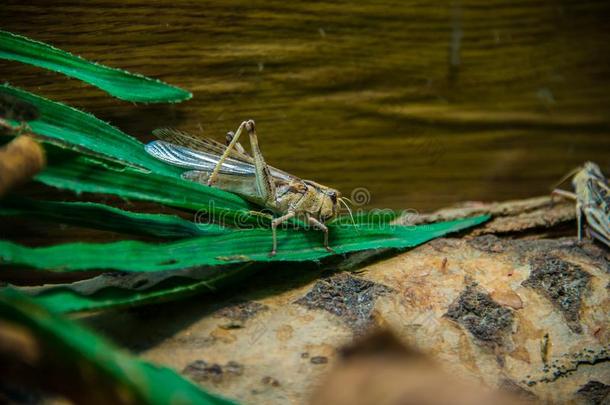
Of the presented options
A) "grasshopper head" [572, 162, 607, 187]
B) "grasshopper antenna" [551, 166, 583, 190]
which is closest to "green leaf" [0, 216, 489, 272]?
"grasshopper head" [572, 162, 607, 187]

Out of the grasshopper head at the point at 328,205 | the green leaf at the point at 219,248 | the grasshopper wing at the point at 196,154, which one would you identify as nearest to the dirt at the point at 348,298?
the green leaf at the point at 219,248

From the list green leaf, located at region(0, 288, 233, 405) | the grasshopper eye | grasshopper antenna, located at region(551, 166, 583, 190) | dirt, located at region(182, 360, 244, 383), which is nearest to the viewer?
green leaf, located at region(0, 288, 233, 405)

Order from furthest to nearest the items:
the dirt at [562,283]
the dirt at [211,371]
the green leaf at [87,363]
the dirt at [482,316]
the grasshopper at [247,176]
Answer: the grasshopper at [247,176]
the dirt at [562,283]
the dirt at [482,316]
the dirt at [211,371]
the green leaf at [87,363]

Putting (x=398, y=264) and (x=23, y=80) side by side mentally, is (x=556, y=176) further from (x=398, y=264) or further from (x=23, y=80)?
(x=23, y=80)

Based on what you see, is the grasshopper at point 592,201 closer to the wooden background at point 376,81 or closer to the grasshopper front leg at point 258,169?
the wooden background at point 376,81

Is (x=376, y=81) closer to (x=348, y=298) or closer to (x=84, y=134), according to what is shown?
(x=348, y=298)

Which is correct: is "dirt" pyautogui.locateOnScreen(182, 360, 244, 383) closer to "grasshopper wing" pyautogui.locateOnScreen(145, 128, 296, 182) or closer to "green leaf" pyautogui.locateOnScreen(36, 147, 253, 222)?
"green leaf" pyautogui.locateOnScreen(36, 147, 253, 222)
